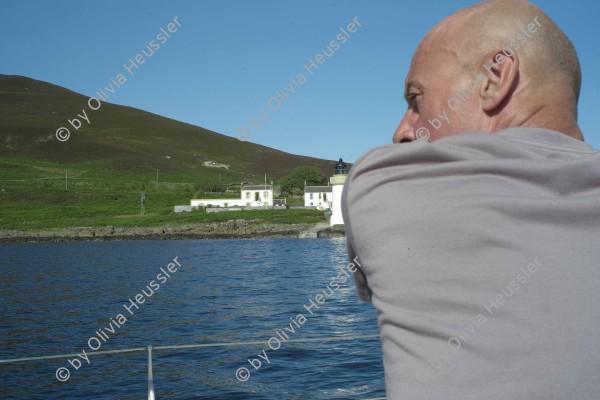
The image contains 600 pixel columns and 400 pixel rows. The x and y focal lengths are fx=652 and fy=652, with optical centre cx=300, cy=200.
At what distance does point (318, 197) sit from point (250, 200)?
38.1 ft

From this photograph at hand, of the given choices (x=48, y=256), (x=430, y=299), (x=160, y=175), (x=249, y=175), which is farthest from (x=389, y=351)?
(x=249, y=175)

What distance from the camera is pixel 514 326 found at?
73 cm

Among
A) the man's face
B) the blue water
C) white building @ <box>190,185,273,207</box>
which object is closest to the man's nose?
the man's face

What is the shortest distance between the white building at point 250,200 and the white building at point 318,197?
20.1 ft

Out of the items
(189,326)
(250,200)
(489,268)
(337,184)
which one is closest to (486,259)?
(489,268)

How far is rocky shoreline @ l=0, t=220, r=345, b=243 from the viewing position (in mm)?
84625

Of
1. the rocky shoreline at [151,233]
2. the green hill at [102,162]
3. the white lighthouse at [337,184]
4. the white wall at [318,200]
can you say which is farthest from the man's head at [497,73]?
the white wall at [318,200]

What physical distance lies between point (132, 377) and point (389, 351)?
841 inches

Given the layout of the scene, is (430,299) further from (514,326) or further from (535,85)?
(535,85)

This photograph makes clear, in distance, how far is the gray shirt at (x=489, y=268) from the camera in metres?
0.73

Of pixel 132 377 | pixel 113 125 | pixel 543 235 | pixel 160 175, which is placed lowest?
pixel 132 377

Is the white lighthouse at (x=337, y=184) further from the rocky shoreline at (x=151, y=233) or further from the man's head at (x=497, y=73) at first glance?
the man's head at (x=497, y=73)

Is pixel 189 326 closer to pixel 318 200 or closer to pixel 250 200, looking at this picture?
pixel 318 200

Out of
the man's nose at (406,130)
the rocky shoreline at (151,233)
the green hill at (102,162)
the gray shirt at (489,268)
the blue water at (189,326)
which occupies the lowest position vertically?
the blue water at (189,326)
